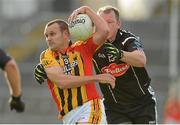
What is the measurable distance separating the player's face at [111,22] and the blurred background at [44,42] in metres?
7.01

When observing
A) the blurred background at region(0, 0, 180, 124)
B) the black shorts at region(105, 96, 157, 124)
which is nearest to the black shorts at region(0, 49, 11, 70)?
the black shorts at region(105, 96, 157, 124)

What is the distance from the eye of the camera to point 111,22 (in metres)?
8.90

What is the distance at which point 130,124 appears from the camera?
30.4 feet

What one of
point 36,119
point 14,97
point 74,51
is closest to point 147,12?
point 36,119

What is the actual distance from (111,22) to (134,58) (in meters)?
0.56

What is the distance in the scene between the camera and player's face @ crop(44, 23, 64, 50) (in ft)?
27.0

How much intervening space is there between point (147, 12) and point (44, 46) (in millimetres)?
5388

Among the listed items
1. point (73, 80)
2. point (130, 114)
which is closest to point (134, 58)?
point (73, 80)

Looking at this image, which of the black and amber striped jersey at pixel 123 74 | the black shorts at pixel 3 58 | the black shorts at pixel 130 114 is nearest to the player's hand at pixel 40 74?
the black and amber striped jersey at pixel 123 74

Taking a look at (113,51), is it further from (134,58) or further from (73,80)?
(73,80)

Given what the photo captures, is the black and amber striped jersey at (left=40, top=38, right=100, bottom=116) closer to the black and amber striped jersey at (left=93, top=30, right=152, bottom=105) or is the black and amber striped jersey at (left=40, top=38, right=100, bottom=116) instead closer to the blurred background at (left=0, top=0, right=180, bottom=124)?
the black and amber striped jersey at (left=93, top=30, right=152, bottom=105)

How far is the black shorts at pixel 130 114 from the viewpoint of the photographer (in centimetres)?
927

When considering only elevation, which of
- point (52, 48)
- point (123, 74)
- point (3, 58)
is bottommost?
point (123, 74)

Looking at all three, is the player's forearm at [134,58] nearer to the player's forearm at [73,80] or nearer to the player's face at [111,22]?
the player's face at [111,22]
